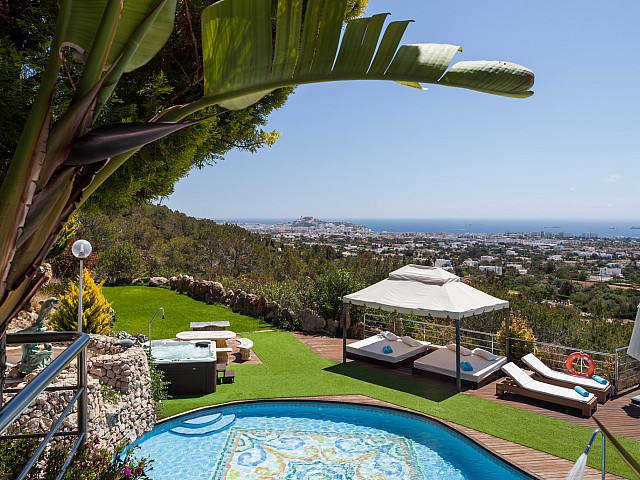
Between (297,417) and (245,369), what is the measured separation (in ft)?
8.00

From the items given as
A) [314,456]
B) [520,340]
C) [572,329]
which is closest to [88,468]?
[314,456]

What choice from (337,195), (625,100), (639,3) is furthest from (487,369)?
(337,195)

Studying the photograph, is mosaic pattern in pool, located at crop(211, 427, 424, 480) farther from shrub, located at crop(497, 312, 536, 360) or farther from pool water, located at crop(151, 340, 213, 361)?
shrub, located at crop(497, 312, 536, 360)

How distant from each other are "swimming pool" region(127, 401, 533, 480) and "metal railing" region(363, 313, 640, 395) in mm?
3481

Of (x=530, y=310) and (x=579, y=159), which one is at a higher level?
(x=579, y=159)

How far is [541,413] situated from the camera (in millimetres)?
7676

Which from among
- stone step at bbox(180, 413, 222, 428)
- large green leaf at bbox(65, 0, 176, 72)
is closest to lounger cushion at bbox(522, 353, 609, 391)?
stone step at bbox(180, 413, 222, 428)

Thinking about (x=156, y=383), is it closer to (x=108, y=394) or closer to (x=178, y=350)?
(x=108, y=394)

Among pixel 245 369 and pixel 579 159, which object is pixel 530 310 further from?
pixel 579 159

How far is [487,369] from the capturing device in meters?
9.29

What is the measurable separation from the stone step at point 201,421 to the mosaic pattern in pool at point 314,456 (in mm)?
444

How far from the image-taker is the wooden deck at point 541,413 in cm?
586

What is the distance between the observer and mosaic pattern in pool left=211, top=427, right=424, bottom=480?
235 inches

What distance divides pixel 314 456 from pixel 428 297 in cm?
421
